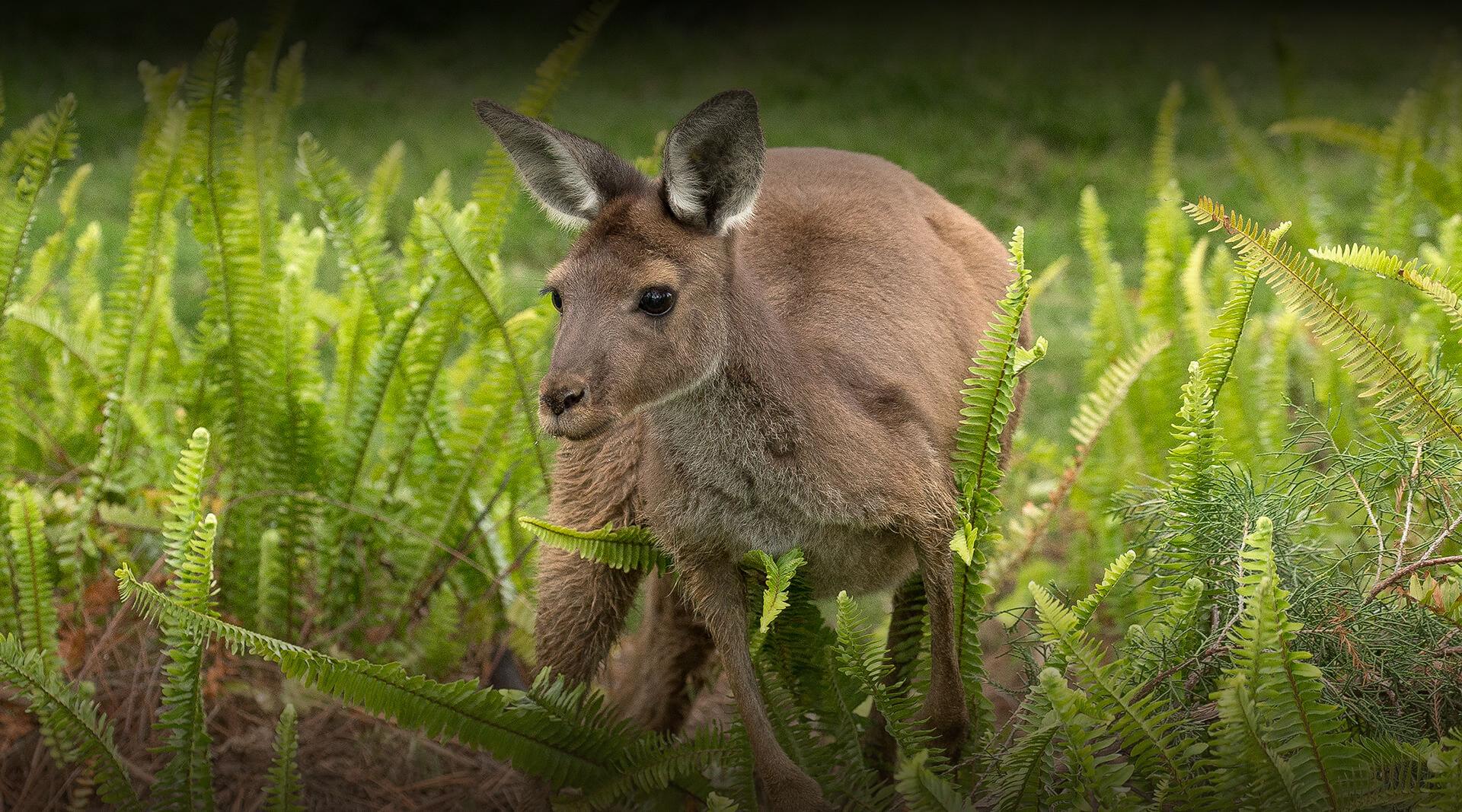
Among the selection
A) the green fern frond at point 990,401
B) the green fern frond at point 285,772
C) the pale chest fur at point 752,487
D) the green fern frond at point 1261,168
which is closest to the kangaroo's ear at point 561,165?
the pale chest fur at point 752,487

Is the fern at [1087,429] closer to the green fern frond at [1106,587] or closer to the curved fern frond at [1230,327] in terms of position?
the curved fern frond at [1230,327]

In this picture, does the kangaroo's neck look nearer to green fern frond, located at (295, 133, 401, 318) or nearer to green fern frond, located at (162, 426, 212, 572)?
green fern frond, located at (162, 426, 212, 572)

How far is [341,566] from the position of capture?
4.15 m

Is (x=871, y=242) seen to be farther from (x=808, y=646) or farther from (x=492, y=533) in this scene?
(x=492, y=533)

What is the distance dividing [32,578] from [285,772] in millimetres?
1054

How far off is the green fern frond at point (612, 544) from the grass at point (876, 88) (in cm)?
448

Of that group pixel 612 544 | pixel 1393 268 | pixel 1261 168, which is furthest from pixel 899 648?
pixel 1261 168

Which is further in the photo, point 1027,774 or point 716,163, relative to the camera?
point 716,163

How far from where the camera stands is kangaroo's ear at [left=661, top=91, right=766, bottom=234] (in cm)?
279

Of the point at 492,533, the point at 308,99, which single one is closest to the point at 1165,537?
the point at 492,533

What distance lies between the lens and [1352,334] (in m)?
2.84

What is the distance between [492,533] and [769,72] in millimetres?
6778

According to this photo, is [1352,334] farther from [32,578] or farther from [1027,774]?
[32,578]

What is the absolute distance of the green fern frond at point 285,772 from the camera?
2.95 metres
